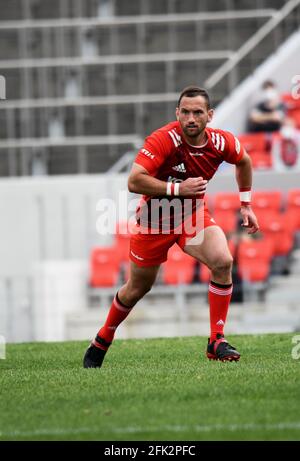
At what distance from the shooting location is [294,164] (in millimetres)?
19219

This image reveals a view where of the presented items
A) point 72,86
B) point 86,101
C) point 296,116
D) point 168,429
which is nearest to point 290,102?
point 296,116

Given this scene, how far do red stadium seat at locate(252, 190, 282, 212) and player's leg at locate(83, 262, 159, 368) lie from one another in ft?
32.4

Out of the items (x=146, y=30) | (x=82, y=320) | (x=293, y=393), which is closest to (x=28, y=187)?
(x=82, y=320)

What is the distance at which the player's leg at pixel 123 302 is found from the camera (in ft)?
28.2

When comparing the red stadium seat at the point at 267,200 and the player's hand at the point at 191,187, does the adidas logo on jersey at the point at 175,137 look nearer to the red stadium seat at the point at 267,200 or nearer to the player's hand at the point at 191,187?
the player's hand at the point at 191,187

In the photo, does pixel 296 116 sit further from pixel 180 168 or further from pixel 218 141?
pixel 180 168

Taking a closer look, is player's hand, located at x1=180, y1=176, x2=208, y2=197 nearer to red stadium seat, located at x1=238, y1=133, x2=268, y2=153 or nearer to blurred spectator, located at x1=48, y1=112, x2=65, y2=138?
red stadium seat, located at x1=238, y1=133, x2=268, y2=153

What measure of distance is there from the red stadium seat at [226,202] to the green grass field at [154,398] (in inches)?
345

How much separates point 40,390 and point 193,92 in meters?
2.43

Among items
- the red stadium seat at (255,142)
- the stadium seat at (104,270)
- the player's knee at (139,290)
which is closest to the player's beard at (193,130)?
the player's knee at (139,290)

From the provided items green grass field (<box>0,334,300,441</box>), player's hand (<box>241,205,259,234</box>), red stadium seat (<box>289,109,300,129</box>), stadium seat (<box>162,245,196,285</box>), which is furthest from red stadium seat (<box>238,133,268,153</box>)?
player's hand (<box>241,205,259,234</box>)
